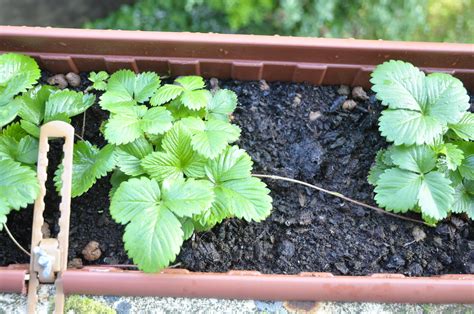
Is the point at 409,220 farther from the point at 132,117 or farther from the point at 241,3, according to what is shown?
the point at 241,3

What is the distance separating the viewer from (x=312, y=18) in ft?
6.75

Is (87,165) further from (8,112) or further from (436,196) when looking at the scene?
(436,196)

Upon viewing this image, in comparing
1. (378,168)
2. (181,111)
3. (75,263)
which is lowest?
(75,263)

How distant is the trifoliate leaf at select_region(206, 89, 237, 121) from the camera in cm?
131

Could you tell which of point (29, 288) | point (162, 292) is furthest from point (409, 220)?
point (29, 288)

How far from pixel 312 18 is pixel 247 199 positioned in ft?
3.58

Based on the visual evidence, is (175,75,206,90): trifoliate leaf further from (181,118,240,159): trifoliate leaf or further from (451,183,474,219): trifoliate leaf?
(451,183,474,219): trifoliate leaf

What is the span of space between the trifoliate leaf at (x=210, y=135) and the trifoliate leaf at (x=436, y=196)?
424 millimetres

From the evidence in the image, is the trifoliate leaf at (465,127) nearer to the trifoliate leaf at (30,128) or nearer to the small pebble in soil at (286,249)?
the small pebble in soil at (286,249)

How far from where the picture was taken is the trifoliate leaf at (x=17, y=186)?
112cm

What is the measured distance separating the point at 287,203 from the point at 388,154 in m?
0.26

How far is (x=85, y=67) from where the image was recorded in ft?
4.68

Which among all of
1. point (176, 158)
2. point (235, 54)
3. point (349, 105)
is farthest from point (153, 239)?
point (349, 105)

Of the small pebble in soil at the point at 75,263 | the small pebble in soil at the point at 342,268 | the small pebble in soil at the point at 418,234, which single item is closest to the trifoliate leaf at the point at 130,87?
the small pebble in soil at the point at 75,263
